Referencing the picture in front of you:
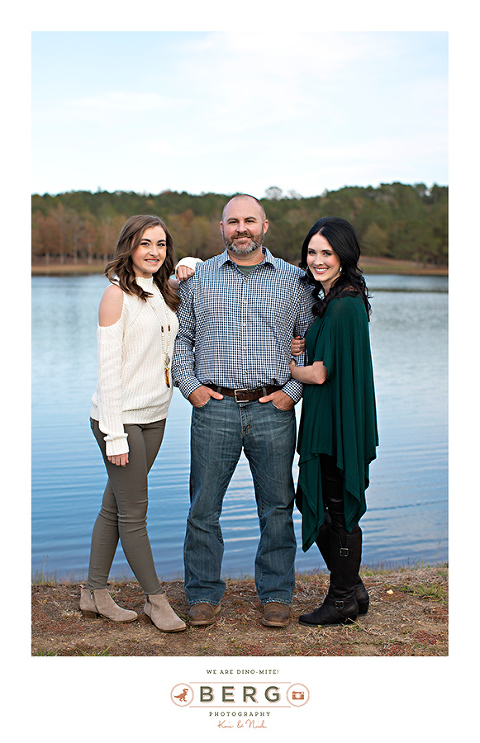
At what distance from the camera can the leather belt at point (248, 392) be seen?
3.51m

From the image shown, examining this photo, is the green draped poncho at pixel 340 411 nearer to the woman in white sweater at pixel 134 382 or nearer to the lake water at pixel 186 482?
the woman in white sweater at pixel 134 382

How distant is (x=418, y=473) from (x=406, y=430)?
1.88 meters

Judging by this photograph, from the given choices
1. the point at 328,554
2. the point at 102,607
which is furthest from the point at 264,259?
the point at 102,607

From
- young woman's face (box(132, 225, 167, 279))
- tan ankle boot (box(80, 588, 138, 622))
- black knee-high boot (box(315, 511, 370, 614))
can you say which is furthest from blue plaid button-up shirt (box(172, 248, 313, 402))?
tan ankle boot (box(80, 588, 138, 622))

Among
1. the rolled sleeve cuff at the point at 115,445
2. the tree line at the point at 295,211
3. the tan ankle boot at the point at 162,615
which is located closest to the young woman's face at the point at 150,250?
the rolled sleeve cuff at the point at 115,445

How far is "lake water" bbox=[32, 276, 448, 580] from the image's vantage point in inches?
229

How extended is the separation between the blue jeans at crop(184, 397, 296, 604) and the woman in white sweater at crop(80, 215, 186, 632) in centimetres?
23

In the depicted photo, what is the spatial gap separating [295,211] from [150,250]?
32.9m

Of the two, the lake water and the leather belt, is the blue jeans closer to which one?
the leather belt

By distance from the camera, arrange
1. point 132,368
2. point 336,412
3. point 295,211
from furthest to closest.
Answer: point 295,211
point 336,412
point 132,368

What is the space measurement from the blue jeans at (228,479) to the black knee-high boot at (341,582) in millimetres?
193

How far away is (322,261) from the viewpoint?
3.42m

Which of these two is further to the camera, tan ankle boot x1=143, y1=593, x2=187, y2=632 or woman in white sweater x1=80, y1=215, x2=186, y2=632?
tan ankle boot x1=143, y1=593, x2=187, y2=632
